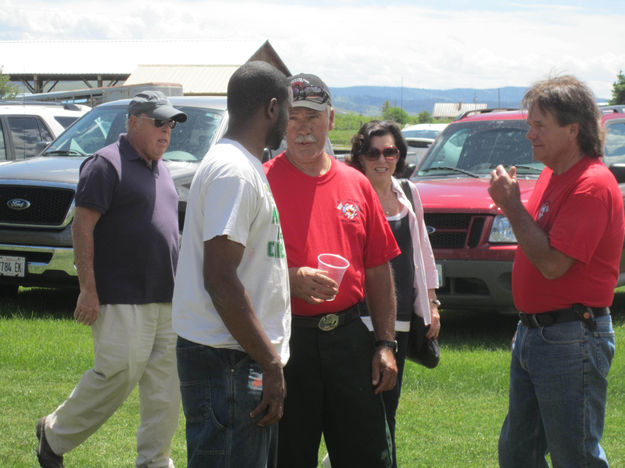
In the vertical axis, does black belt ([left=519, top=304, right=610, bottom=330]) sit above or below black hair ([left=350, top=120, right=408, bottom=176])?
below

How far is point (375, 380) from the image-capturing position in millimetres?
3859

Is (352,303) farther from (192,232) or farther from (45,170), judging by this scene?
(45,170)

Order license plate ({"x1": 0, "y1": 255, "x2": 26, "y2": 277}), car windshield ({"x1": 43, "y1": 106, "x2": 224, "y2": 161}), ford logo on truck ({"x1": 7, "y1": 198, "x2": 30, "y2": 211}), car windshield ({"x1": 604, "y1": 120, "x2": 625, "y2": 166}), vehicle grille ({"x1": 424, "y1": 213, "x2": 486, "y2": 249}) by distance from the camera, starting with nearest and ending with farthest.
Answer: vehicle grille ({"x1": 424, "y1": 213, "x2": 486, "y2": 249}) → license plate ({"x1": 0, "y1": 255, "x2": 26, "y2": 277}) → ford logo on truck ({"x1": 7, "y1": 198, "x2": 30, "y2": 211}) → car windshield ({"x1": 43, "y1": 106, "x2": 224, "y2": 161}) → car windshield ({"x1": 604, "y1": 120, "x2": 625, "y2": 166})

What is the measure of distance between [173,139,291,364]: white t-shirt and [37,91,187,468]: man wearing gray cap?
200 cm

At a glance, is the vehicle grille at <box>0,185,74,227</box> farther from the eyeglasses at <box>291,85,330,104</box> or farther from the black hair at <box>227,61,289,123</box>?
the black hair at <box>227,61,289,123</box>

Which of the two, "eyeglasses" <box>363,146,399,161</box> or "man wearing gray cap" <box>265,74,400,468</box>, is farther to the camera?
"eyeglasses" <box>363,146,399,161</box>

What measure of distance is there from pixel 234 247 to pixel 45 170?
651 cm

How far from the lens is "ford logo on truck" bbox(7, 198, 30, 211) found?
29.0 feet

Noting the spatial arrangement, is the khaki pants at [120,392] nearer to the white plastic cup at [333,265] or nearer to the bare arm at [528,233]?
the white plastic cup at [333,265]

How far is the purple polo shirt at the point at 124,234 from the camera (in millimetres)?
5066

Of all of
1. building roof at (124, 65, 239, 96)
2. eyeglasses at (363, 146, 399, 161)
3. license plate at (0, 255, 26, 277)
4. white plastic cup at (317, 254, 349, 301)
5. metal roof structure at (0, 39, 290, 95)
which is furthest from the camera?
metal roof structure at (0, 39, 290, 95)

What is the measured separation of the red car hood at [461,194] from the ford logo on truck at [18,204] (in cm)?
379

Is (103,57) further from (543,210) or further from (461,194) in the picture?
(543,210)

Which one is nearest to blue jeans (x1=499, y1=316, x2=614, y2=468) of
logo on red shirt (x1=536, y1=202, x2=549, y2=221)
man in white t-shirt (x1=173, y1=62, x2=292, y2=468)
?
logo on red shirt (x1=536, y1=202, x2=549, y2=221)
